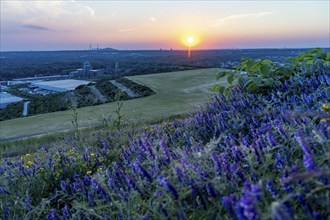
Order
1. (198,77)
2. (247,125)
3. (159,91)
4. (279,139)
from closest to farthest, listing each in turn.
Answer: (279,139) < (247,125) < (159,91) < (198,77)

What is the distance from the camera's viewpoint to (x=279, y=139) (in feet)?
7.60

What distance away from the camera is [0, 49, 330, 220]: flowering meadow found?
1403 mm

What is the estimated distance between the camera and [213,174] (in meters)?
1.85

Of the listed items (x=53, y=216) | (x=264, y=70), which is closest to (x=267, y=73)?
(x=264, y=70)

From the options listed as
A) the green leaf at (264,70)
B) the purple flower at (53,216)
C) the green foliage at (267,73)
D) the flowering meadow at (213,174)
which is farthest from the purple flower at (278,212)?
the green leaf at (264,70)

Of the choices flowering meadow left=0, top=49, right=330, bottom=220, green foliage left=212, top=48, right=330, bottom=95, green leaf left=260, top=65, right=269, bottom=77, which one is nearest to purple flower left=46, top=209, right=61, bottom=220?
flowering meadow left=0, top=49, right=330, bottom=220

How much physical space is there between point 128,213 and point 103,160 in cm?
171

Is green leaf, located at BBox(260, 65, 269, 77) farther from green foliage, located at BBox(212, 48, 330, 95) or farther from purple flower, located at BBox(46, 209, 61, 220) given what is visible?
purple flower, located at BBox(46, 209, 61, 220)

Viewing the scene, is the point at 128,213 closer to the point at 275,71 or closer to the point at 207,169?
the point at 207,169

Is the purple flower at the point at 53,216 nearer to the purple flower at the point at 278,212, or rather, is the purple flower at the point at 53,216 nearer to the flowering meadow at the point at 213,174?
the flowering meadow at the point at 213,174

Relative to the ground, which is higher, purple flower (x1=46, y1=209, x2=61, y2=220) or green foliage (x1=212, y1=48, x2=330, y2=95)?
green foliage (x1=212, y1=48, x2=330, y2=95)

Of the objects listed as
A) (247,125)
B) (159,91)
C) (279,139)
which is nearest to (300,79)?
(247,125)

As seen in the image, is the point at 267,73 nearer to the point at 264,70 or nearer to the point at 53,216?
the point at 264,70

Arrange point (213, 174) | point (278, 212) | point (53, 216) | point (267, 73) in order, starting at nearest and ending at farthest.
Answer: point (278, 212)
point (213, 174)
point (53, 216)
point (267, 73)
